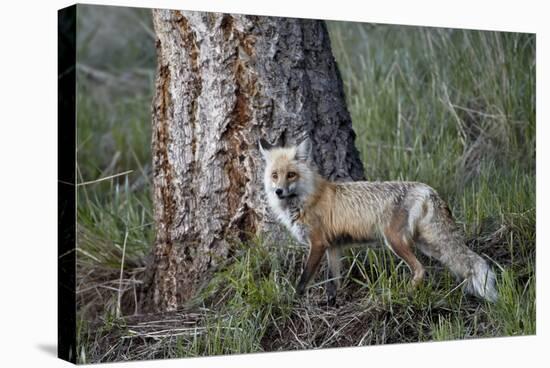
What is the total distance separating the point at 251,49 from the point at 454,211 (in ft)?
6.60

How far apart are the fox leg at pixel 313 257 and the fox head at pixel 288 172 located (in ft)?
1.06

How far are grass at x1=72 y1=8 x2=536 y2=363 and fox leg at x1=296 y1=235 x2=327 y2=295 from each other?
114mm

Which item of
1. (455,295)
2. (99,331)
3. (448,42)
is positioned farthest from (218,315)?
(448,42)

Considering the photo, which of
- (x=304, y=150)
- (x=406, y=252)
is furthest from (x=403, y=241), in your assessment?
(x=304, y=150)

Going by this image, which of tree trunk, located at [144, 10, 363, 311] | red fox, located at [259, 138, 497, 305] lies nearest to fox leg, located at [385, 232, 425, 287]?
red fox, located at [259, 138, 497, 305]

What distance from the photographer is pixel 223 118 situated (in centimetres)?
638

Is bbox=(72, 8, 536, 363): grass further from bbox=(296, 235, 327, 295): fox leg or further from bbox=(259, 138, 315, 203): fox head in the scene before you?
bbox=(259, 138, 315, 203): fox head

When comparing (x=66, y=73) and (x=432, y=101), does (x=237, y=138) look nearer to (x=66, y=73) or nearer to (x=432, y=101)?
(x=66, y=73)

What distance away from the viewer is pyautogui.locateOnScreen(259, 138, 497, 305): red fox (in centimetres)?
630

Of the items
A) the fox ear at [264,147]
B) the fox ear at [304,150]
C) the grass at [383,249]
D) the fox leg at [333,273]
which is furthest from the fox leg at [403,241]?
the fox ear at [264,147]

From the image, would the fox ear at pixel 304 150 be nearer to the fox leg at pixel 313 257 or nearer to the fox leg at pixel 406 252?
the fox leg at pixel 313 257

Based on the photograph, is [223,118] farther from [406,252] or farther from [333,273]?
[406,252]

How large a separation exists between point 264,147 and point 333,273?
1.04m

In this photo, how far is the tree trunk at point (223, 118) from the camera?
6.38 m
